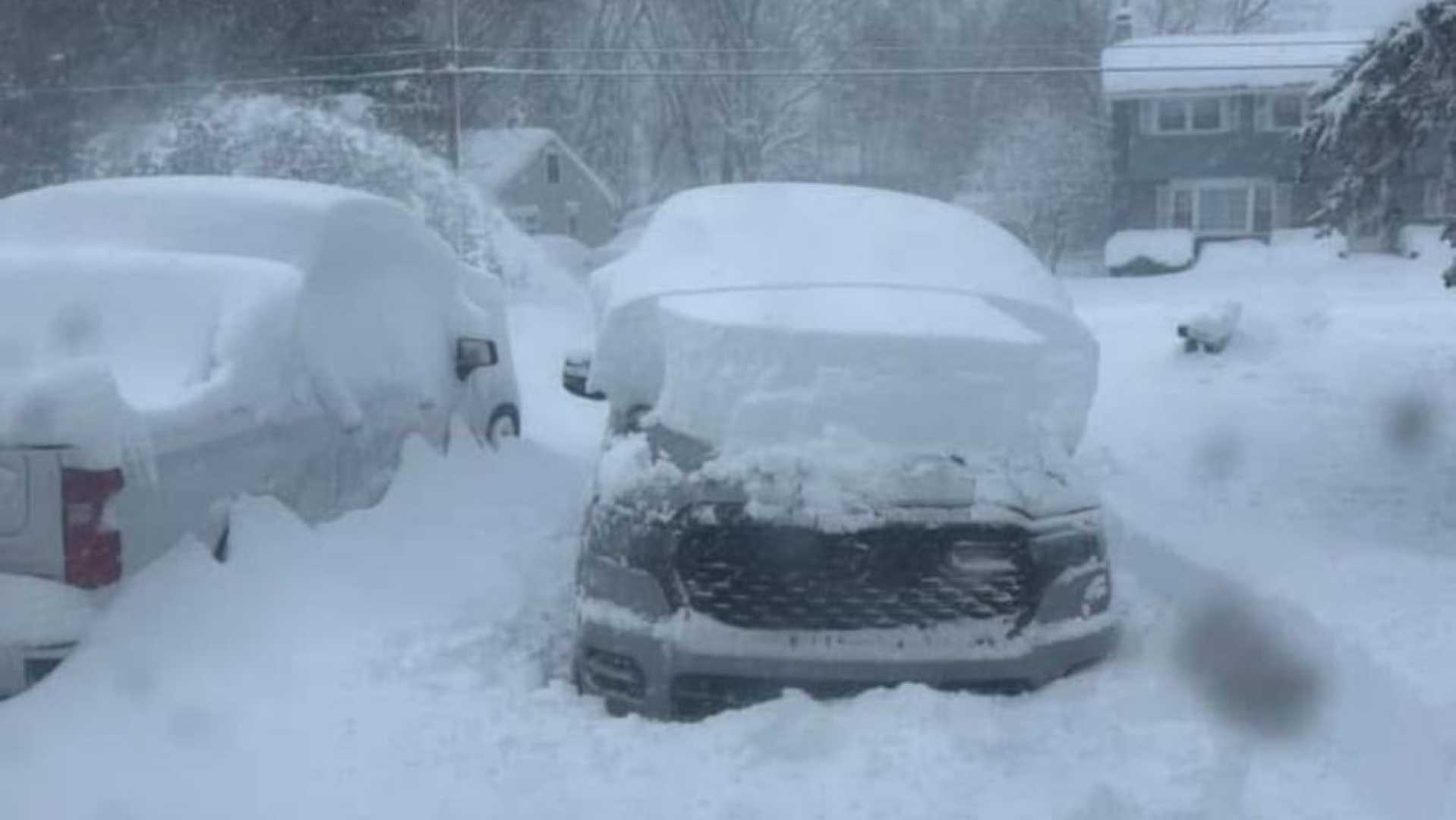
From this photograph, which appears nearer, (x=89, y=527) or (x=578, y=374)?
(x=89, y=527)

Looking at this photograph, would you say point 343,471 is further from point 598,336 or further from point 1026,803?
point 1026,803

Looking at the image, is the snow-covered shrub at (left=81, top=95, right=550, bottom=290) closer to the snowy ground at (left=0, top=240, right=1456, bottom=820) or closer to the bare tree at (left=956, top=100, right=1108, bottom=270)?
the bare tree at (left=956, top=100, right=1108, bottom=270)

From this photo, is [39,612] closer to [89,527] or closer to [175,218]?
[89,527]

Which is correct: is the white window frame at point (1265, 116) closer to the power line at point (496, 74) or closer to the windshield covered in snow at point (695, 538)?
the power line at point (496, 74)

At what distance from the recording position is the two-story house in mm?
35531

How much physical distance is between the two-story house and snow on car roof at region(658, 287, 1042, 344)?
2900cm

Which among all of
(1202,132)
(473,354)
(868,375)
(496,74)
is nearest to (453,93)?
(496,74)

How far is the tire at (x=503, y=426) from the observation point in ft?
30.6

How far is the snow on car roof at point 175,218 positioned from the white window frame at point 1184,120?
119ft

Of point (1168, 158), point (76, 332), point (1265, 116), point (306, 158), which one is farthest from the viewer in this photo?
point (1168, 158)

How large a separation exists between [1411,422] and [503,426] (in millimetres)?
5801

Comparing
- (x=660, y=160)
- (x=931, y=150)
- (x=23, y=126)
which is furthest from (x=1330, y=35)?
(x=23, y=126)

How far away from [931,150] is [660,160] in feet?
19.0

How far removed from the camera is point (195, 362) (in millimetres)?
6137
